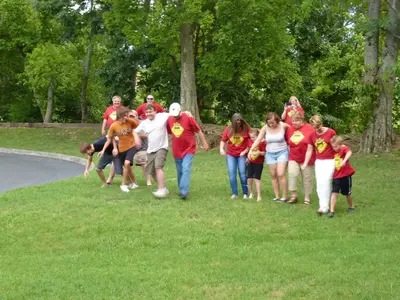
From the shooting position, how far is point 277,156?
41.7 feet

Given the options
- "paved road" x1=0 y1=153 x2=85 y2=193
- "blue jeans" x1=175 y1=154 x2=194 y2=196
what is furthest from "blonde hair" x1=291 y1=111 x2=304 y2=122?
"paved road" x1=0 y1=153 x2=85 y2=193

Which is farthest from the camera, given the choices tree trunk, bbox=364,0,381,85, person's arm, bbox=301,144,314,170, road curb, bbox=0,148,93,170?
road curb, bbox=0,148,93,170

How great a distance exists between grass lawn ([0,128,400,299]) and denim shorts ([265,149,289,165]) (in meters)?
0.87

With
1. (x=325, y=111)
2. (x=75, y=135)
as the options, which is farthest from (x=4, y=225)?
(x=325, y=111)

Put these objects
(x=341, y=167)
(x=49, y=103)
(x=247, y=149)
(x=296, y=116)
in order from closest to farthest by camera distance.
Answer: (x=341, y=167)
(x=296, y=116)
(x=247, y=149)
(x=49, y=103)

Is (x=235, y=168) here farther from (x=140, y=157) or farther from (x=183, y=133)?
(x=140, y=157)

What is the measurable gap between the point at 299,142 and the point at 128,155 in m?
3.53

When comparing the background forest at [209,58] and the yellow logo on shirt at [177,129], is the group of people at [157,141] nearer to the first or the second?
the yellow logo on shirt at [177,129]

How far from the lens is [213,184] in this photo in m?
15.2

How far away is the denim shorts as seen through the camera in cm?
1264

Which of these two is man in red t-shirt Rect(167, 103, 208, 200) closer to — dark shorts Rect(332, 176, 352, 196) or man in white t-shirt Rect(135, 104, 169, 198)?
man in white t-shirt Rect(135, 104, 169, 198)

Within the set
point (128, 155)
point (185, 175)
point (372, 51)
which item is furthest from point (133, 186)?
point (372, 51)

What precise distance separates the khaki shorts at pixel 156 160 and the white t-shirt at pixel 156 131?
8 cm

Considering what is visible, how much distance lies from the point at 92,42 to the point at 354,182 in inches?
998
